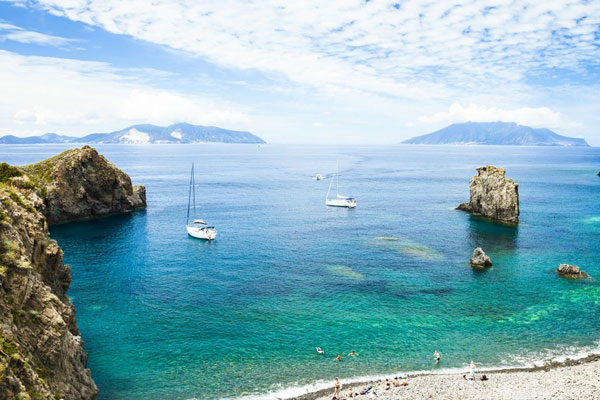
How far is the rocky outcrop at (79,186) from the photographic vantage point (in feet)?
345

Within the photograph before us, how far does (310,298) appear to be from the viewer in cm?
6106

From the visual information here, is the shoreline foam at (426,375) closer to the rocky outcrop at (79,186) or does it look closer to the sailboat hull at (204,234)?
the sailboat hull at (204,234)

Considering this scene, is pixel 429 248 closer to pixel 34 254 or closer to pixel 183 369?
pixel 183 369

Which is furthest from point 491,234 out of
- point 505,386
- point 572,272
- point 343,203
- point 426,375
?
point 426,375

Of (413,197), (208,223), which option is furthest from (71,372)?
(413,197)

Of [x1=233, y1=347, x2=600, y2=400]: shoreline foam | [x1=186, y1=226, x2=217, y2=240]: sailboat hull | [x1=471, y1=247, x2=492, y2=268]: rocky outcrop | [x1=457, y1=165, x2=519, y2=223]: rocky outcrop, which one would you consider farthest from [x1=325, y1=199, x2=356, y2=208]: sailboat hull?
[x1=233, y1=347, x2=600, y2=400]: shoreline foam

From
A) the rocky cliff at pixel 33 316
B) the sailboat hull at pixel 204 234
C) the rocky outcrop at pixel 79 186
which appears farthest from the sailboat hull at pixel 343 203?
the rocky cliff at pixel 33 316

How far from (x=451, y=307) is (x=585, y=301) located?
20346 millimetres

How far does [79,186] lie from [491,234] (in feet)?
350

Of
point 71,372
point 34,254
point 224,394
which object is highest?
point 34,254

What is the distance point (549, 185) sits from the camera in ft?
622

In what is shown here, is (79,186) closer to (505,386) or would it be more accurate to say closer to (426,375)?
(426,375)

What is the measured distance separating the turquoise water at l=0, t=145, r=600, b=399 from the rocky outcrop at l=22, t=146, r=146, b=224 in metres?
6.34

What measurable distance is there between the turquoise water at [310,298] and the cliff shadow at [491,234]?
1.42 ft
